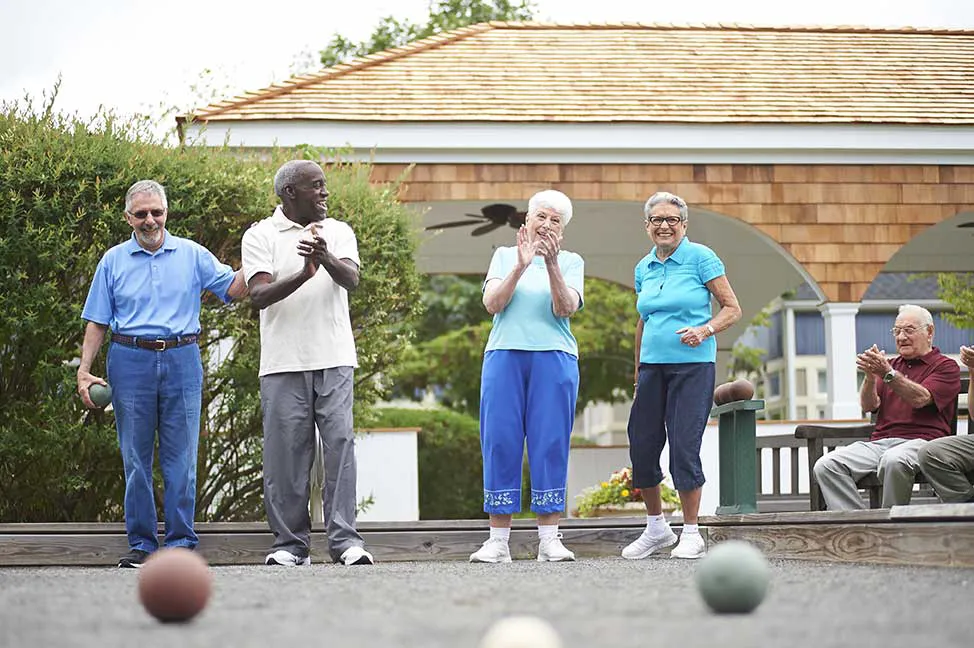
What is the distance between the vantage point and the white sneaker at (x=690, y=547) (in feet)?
19.1

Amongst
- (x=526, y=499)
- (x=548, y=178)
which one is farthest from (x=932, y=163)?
(x=526, y=499)

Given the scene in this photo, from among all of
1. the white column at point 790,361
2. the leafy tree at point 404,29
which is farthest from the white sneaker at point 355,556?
the leafy tree at point 404,29

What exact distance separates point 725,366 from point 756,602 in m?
11.8

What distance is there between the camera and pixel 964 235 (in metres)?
15.0

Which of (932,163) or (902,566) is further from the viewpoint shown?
(932,163)

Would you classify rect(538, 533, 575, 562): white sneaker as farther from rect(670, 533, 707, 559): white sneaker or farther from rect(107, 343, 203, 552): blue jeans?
rect(107, 343, 203, 552): blue jeans

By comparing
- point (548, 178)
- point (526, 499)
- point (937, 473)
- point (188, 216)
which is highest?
point (548, 178)

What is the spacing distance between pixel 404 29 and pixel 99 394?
21.5 m

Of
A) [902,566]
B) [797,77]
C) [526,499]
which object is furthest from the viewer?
[526,499]

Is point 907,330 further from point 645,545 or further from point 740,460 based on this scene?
point 645,545

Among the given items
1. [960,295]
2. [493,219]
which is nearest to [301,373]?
[493,219]

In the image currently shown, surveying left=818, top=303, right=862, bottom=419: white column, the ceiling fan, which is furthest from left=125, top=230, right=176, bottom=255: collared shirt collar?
left=818, top=303, right=862, bottom=419: white column

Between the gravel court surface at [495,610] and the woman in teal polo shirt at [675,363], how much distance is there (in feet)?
3.18

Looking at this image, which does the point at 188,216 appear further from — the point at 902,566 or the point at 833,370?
the point at 833,370
